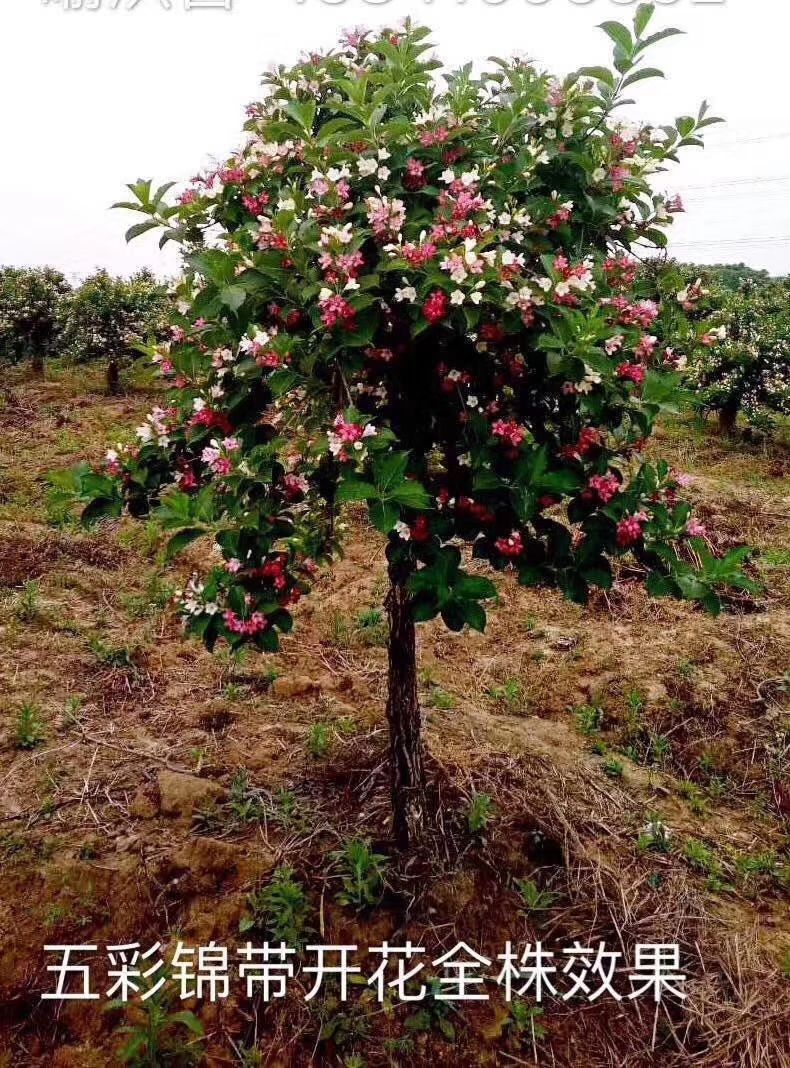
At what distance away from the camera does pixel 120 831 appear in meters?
3.08

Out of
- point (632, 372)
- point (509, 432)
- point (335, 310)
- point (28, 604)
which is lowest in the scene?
point (28, 604)

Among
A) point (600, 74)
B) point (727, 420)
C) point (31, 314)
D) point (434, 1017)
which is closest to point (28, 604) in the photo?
point (434, 1017)

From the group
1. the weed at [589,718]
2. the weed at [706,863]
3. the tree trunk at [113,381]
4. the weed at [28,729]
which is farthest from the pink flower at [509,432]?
the tree trunk at [113,381]

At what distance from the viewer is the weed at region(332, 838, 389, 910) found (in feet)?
9.11

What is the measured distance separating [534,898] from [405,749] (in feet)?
2.41

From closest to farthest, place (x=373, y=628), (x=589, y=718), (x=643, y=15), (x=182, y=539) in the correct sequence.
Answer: (x=643, y=15), (x=182, y=539), (x=589, y=718), (x=373, y=628)

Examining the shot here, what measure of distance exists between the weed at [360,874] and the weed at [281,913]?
5.9 inches

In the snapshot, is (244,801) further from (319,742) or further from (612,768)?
(612,768)

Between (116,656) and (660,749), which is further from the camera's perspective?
(116,656)

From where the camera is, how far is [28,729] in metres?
3.54

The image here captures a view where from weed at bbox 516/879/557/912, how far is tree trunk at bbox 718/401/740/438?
7762 millimetres

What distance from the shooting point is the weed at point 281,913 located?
266 centimetres

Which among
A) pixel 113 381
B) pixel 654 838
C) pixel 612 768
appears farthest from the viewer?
pixel 113 381

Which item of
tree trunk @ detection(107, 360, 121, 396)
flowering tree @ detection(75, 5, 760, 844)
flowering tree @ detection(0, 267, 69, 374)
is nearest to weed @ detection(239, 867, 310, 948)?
flowering tree @ detection(75, 5, 760, 844)
